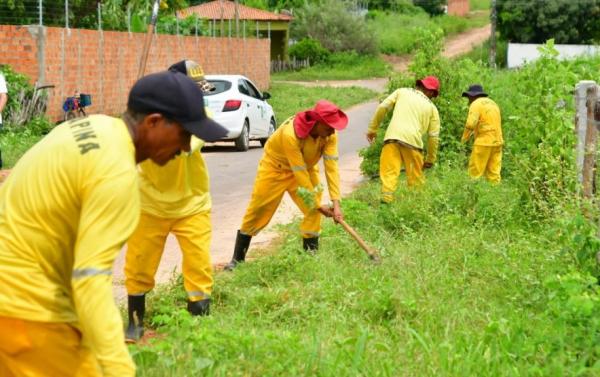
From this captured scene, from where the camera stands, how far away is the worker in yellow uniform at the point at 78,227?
3295 millimetres

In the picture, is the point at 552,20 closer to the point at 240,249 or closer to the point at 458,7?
the point at 458,7

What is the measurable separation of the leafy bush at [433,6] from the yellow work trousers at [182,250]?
73.0m

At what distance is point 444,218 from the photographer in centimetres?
995

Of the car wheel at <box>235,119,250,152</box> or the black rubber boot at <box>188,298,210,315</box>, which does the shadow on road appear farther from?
the black rubber boot at <box>188,298,210,315</box>

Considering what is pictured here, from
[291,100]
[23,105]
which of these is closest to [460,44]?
[291,100]

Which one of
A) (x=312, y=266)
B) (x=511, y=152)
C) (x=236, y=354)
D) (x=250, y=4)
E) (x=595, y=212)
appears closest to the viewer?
(x=236, y=354)

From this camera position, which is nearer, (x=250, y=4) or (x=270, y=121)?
(x=270, y=121)

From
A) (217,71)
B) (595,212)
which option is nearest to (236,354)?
(595,212)

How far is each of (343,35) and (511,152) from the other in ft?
149

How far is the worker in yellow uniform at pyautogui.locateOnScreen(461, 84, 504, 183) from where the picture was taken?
13.7m

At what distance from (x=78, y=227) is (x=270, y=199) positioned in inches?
223

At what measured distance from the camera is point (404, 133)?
11.7 metres

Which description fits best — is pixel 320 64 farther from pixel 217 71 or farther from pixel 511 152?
pixel 511 152

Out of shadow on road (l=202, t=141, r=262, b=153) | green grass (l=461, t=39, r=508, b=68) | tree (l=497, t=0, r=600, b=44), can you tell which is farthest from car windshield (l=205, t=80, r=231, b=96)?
tree (l=497, t=0, r=600, b=44)
